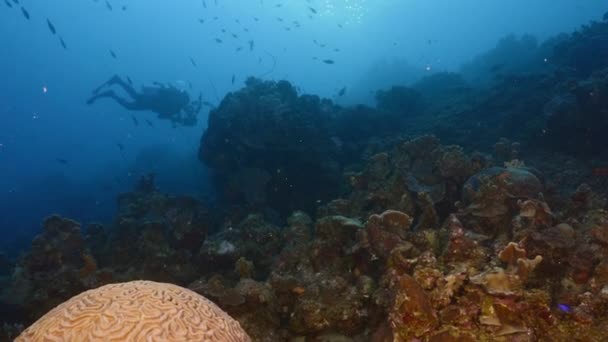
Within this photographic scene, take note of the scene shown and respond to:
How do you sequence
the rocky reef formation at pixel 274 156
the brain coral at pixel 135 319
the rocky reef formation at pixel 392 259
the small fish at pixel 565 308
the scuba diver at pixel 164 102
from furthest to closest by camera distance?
the scuba diver at pixel 164 102, the rocky reef formation at pixel 274 156, the rocky reef formation at pixel 392 259, the small fish at pixel 565 308, the brain coral at pixel 135 319

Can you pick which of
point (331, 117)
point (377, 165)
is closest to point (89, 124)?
point (331, 117)

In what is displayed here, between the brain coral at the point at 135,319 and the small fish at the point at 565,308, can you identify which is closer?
the brain coral at the point at 135,319

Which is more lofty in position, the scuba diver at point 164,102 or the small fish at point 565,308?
the scuba diver at point 164,102

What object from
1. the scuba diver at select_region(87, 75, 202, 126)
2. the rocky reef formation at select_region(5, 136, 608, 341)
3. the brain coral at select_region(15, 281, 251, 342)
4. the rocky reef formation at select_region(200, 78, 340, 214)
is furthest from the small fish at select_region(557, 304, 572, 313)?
the scuba diver at select_region(87, 75, 202, 126)

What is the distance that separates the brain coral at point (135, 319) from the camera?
122 inches

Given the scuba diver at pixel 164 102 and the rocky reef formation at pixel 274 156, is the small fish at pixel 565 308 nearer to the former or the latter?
the rocky reef formation at pixel 274 156

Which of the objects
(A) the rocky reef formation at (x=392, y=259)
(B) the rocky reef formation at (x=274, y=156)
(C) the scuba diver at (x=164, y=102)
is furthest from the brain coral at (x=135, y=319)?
(C) the scuba diver at (x=164, y=102)

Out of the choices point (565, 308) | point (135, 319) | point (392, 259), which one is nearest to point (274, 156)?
point (392, 259)

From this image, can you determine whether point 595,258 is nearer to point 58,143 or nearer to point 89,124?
point 58,143

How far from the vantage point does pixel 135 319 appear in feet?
10.6

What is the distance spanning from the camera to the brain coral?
3101 millimetres

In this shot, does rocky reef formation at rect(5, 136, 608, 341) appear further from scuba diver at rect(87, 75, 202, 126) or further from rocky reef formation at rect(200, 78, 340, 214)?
scuba diver at rect(87, 75, 202, 126)

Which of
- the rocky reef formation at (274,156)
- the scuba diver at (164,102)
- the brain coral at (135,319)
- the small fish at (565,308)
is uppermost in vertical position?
the scuba diver at (164,102)

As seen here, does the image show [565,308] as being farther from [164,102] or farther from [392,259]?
[164,102]
